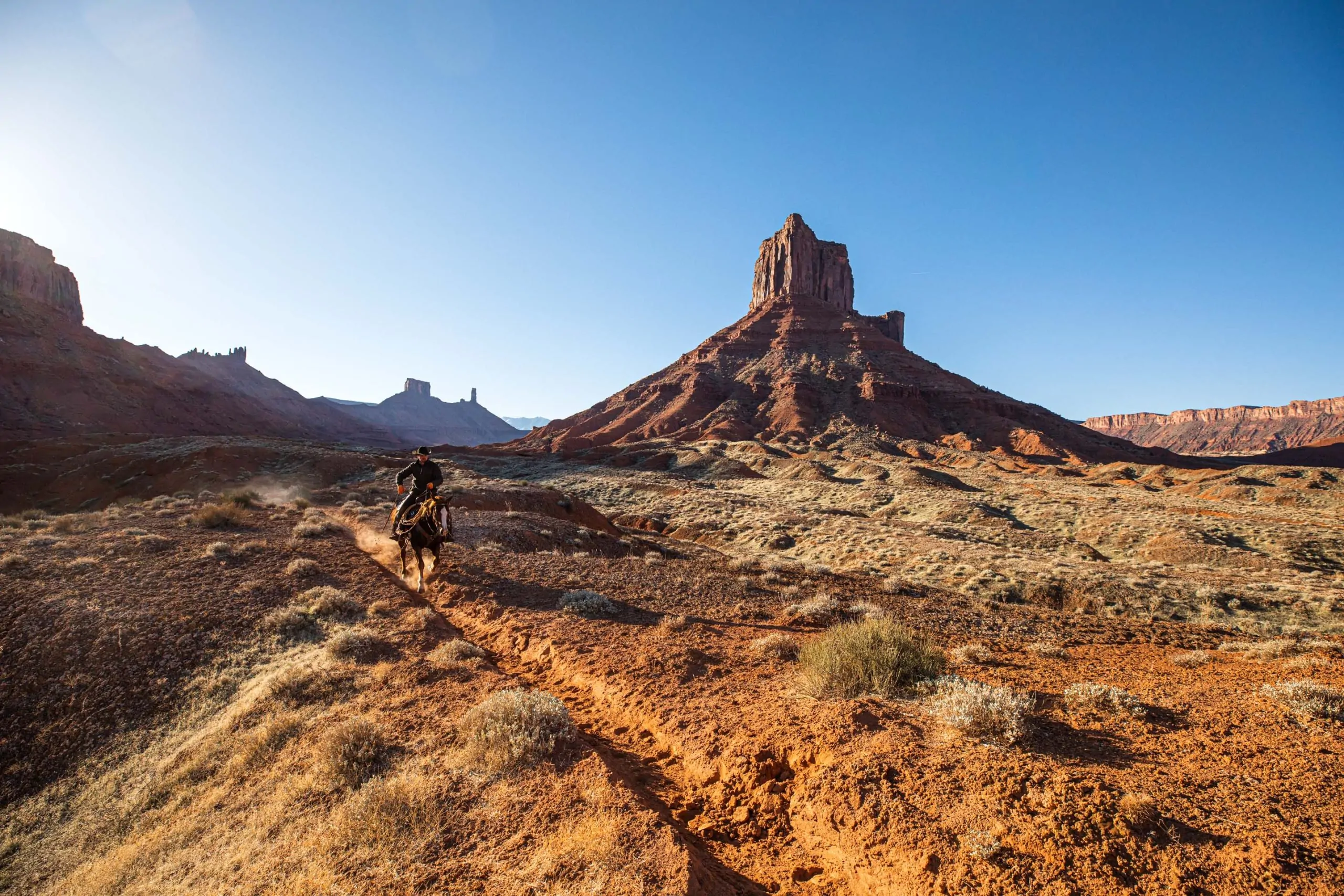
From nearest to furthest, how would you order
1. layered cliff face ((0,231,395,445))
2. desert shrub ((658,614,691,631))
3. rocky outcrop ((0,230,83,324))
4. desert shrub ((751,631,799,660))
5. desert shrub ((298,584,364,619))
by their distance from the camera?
desert shrub ((751,631,799,660))
desert shrub ((298,584,364,619))
desert shrub ((658,614,691,631))
layered cliff face ((0,231,395,445))
rocky outcrop ((0,230,83,324))

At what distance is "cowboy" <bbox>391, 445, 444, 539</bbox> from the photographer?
36.7 ft

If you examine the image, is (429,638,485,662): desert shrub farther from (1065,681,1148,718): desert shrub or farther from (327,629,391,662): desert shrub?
(1065,681,1148,718): desert shrub

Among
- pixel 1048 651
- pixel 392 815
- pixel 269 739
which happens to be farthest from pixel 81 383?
pixel 1048 651

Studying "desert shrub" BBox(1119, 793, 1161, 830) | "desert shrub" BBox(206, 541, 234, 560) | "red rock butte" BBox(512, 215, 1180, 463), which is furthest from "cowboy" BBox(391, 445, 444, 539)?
"red rock butte" BBox(512, 215, 1180, 463)

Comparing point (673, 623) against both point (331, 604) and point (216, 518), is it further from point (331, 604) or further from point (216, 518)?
point (216, 518)

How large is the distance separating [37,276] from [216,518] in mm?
144215

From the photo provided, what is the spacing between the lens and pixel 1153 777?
4.20m

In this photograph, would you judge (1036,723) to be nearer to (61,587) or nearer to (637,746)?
(637,746)

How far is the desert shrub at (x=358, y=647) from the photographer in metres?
7.09

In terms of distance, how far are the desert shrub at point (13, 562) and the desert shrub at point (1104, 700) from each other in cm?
1578

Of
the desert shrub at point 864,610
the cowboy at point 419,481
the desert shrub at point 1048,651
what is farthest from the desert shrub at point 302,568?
the desert shrub at point 1048,651

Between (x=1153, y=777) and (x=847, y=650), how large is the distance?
2.80 metres

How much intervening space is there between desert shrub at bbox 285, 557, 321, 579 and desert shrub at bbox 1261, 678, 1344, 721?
46.3ft

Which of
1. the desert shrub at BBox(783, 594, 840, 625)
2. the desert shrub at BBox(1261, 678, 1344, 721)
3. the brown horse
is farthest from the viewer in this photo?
the brown horse
